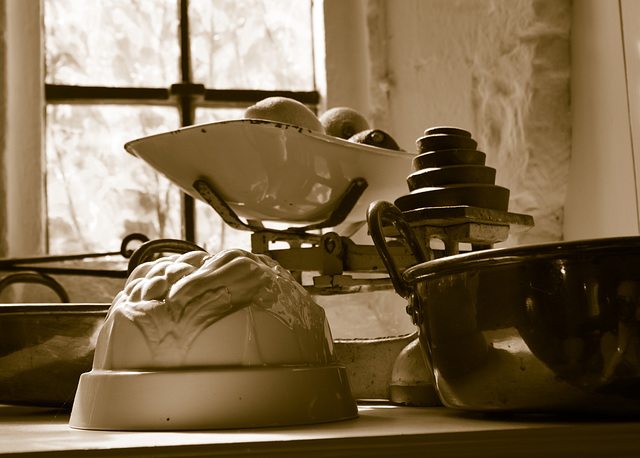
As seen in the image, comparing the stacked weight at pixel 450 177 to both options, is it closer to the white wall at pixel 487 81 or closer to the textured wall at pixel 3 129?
the white wall at pixel 487 81

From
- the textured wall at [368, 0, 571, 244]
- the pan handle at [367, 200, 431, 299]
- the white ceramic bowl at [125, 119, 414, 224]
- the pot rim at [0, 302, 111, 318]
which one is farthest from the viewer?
the textured wall at [368, 0, 571, 244]

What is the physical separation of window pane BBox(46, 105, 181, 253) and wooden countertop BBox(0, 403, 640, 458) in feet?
3.63

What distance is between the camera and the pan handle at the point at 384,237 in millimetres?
670

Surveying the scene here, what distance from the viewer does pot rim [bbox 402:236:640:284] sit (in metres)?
0.52

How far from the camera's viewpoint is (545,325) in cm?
53

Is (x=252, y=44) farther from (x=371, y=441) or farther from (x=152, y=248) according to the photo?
(x=371, y=441)

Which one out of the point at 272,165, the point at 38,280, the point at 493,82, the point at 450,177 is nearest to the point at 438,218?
the point at 450,177

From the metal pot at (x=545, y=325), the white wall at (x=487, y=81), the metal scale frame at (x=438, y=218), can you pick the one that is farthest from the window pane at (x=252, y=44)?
the metal pot at (x=545, y=325)

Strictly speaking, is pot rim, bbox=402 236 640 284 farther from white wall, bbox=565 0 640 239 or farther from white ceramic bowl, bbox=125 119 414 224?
white wall, bbox=565 0 640 239

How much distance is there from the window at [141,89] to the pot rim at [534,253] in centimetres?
112

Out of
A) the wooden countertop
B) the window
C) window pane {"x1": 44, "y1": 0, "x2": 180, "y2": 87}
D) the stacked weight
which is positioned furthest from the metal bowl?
window pane {"x1": 44, "y1": 0, "x2": 180, "y2": 87}

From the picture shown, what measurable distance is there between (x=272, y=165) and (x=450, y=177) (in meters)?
0.22

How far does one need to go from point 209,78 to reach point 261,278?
1.16 metres

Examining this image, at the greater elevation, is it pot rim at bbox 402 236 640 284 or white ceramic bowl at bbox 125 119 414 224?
white ceramic bowl at bbox 125 119 414 224
